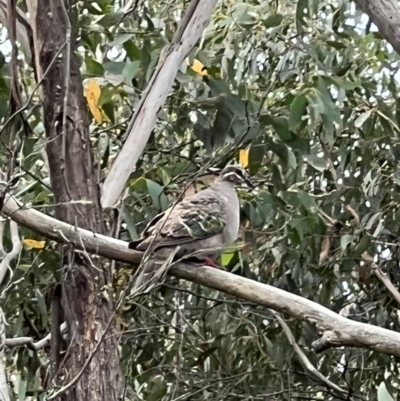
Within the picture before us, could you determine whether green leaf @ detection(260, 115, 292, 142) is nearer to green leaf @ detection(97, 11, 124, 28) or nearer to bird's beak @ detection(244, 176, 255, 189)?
bird's beak @ detection(244, 176, 255, 189)

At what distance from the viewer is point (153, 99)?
221 cm

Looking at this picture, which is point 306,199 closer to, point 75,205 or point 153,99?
point 153,99

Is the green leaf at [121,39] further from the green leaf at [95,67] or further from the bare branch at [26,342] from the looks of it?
the bare branch at [26,342]

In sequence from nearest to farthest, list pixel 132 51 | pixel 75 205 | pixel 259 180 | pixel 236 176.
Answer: pixel 75 205, pixel 132 51, pixel 236 176, pixel 259 180

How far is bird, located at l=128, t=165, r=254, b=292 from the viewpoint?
222 centimetres

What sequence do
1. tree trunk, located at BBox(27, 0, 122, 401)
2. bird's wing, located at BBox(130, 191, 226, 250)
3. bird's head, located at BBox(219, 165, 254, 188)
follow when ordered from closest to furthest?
tree trunk, located at BBox(27, 0, 122, 401)
bird's wing, located at BBox(130, 191, 226, 250)
bird's head, located at BBox(219, 165, 254, 188)

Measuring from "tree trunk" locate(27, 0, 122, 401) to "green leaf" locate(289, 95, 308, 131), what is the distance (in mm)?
630

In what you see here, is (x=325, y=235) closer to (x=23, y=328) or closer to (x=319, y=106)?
(x=319, y=106)

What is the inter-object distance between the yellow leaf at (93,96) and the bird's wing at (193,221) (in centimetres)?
36

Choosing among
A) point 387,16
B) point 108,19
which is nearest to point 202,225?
point 108,19

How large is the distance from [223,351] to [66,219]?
110cm

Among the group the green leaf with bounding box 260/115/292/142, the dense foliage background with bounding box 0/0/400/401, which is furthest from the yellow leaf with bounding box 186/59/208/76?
the green leaf with bounding box 260/115/292/142

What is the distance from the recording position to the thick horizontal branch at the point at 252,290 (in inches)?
64.6

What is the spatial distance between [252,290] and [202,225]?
0.67 meters
